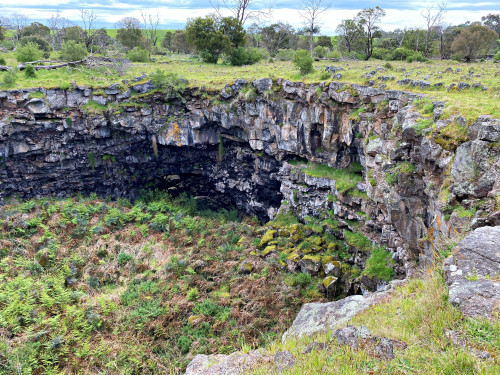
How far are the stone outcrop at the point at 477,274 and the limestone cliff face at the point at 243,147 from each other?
4.95 meters

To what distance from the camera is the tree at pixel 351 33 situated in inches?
1466

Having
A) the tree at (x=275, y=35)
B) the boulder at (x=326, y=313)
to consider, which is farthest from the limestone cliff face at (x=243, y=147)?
the tree at (x=275, y=35)

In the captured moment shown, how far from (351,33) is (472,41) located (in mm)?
12584

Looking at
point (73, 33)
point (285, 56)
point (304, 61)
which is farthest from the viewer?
point (73, 33)

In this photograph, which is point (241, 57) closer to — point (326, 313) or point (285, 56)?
point (285, 56)

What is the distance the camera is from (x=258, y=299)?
1447 centimetres

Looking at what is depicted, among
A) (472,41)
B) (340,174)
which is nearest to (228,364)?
(340,174)

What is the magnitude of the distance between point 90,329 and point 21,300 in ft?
12.1

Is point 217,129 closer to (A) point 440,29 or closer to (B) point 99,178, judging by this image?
(B) point 99,178

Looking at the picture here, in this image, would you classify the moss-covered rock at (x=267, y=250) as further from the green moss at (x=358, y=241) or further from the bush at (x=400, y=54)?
the bush at (x=400, y=54)

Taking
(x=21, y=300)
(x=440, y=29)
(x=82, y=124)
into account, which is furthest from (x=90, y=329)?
(x=440, y=29)

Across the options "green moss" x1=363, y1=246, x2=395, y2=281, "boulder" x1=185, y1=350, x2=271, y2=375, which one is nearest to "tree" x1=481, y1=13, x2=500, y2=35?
"green moss" x1=363, y1=246, x2=395, y2=281

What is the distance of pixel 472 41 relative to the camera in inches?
1277

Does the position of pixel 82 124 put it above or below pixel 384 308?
above
